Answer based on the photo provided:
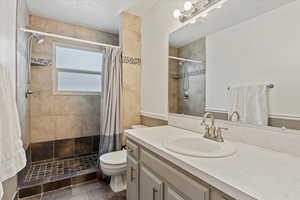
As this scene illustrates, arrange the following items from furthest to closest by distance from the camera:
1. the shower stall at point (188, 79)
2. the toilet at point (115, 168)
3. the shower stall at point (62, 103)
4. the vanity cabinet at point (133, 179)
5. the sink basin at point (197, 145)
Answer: the shower stall at point (62, 103), the toilet at point (115, 168), the shower stall at point (188, 79), the vanity cabinet at point (133, 179), the sink basin at point (197, 145)

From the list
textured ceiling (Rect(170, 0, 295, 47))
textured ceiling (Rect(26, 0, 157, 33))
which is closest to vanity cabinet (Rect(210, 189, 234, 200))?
textured ceiling (Rect(170, 0, 295, 47))

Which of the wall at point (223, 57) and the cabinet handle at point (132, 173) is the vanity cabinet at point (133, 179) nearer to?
the cabinet handle at point (132, 173)

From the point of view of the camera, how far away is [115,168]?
5.51 ft

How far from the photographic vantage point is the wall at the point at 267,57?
84 cm

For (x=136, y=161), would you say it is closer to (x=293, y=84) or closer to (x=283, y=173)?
(x=283, y=173)

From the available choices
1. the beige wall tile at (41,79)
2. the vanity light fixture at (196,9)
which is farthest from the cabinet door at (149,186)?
the beige wall tile at (41,79)

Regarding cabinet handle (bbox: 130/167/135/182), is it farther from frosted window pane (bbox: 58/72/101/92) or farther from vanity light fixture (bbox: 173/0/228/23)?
frosted window pane (bbox: 58/72/101/92)

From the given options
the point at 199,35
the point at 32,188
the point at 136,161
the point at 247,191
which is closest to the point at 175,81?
the point at 199,35

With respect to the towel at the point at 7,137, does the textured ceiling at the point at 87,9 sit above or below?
above

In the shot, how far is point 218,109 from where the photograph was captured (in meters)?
1.25

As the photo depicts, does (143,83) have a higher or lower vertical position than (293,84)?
higher

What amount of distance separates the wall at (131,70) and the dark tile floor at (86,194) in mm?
863

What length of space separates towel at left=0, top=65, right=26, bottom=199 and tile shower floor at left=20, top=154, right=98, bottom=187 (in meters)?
1.27

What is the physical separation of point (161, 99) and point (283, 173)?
1.41m
